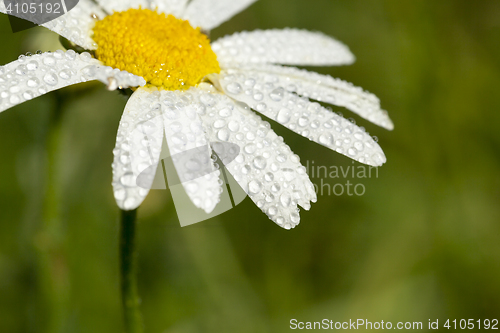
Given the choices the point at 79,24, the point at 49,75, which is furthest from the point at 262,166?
the point at 79,24

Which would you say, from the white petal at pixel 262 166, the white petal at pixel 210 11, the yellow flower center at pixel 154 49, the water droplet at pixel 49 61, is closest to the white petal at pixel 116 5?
the yellow flower center at pixel 154 49

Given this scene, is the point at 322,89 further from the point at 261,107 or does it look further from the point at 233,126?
the point at 233,126

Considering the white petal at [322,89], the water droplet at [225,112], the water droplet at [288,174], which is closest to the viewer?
the water droplet at [288,174]

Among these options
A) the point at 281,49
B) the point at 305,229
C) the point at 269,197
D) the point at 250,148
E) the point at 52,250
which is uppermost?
the point at 281,49

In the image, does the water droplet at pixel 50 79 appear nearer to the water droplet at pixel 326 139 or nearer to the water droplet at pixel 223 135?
the water droplet at pixel 223 135

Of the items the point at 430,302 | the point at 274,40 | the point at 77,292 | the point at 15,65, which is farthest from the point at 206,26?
the point at 430,302

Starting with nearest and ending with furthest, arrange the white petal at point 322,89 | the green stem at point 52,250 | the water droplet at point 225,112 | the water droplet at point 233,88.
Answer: the water droplet at point 225,112 → the water droplet at point 233,88 → the white petal at point 322,89 → the green stem at point 52,250

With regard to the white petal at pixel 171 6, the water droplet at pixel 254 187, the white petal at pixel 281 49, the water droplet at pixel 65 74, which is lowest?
the water droplet at pixel 254 187
